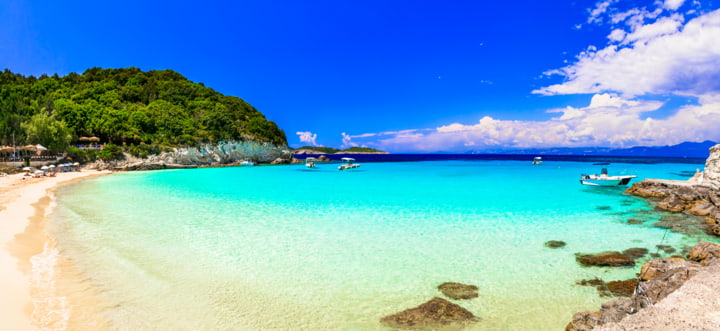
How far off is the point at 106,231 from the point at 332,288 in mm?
9791

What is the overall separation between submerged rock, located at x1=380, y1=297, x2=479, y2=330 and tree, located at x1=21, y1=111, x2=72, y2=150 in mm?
60574

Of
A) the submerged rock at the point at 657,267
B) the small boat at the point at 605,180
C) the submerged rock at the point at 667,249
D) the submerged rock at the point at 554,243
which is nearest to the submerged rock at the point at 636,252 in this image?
the submerged rock at the point at 667,249

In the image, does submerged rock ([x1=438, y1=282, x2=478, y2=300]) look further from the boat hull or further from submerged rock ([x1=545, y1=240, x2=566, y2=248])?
the boat hull

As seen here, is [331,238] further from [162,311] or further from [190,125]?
[190,125]

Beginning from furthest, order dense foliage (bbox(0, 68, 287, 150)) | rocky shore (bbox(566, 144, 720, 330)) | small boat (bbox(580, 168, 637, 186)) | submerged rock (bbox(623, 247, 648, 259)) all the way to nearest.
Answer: dense foliage (bbox(0, 68, 287, 150))
small boat (bbox(580, 168, 637, 186))
submerged rock (bbox(623, 247, 648, 259))
rocky shore (bbox(566, 144, 720, 330))

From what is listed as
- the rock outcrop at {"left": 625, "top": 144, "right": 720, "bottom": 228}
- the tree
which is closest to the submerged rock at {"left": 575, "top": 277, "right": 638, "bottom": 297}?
the rock outcrop at {"left": 625, "top": 144, "right": 720, "bottom": 228}

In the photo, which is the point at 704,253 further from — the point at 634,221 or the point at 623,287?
the point at 634,221

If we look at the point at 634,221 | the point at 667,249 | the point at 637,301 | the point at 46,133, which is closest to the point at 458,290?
the point at 637,301

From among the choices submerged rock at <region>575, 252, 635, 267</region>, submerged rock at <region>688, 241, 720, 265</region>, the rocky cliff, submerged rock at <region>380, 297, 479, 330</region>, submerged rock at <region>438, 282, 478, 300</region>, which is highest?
the rocky cliff

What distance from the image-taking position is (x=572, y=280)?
7.73m

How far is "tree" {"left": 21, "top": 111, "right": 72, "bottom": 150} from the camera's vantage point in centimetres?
4622

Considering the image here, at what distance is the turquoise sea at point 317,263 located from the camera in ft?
20.1

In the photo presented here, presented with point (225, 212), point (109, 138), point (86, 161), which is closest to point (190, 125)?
point (109, 138)

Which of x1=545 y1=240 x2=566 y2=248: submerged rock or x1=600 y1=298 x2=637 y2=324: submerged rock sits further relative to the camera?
x1=545 y1=240 x2=566 y2=248: submerged rock
